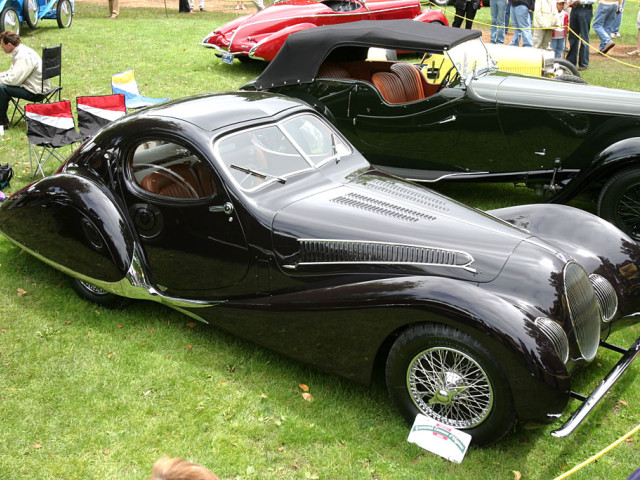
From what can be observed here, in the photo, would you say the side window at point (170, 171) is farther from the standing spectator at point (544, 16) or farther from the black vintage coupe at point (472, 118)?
the standing spectator at point (544, 16)

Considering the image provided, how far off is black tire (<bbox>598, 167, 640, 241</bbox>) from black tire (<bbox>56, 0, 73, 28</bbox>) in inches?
567

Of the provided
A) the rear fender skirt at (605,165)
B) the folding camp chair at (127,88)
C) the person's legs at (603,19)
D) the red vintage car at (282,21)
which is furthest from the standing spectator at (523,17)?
the folding camp chair at (127,88)

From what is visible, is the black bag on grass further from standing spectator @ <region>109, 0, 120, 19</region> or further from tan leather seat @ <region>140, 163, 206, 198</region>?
standing spectator @ <region>109, 0, 120, 19</region>

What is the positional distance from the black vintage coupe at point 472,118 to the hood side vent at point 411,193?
2.49 metres

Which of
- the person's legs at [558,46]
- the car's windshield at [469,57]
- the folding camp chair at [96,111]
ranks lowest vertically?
the folding camp chair at [96,111]

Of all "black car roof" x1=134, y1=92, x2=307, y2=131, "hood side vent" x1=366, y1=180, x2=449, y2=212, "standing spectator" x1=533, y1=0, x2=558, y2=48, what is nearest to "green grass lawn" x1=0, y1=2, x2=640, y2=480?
"hood side vent" x1=366, y1=180, x2=449, y2=212

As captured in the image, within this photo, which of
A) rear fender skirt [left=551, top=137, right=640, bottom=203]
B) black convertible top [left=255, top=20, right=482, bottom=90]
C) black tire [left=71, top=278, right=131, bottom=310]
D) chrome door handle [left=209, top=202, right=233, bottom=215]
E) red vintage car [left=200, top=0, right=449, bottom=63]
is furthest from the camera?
red vintage car [left=200, top=0, right=449, bottom=63]

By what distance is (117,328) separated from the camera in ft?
16.9

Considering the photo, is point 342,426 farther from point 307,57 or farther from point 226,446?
point 307,57

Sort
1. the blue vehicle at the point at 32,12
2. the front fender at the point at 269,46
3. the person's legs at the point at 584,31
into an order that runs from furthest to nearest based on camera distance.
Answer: the blue vehicle at the point at 32,12 → the person's legs at the point at 584,31 → the front fender at the point at 269,46

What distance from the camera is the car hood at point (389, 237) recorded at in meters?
3.91

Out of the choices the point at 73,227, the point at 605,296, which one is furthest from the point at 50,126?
the point at 605,296

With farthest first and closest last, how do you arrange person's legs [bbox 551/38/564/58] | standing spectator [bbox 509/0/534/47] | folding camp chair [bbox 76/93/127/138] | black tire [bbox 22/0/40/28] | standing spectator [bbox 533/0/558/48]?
black tire [bbox 22/0/40/28] < standing spectator [bbox 509/0/534/47] < person's legs [bbox 551/38/564/58] < standing spectator [bbox 533/0/558/48] < folding camp chair [bbox 76/93/127/138]

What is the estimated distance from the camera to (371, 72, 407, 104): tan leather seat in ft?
→ 25.5
